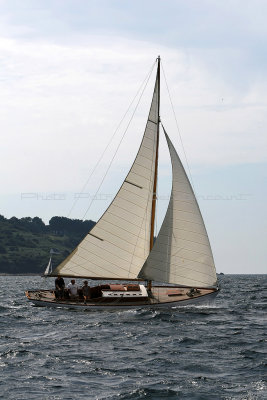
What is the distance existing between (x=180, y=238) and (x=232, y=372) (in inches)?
647

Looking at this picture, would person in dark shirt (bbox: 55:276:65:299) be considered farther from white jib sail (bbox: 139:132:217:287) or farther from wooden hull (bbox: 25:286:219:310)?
white jib sail (bbox: 139:132:217:287)

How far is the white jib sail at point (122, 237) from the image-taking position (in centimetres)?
3631

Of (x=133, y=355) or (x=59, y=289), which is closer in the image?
(x=133, y=355)

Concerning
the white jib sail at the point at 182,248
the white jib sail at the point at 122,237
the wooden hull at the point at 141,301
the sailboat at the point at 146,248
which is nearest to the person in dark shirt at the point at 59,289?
the wooden hull at the point at 141,301

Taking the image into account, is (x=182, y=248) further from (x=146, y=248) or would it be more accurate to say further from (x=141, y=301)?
(x=141, y=301)

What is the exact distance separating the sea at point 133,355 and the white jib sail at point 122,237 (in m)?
2.88

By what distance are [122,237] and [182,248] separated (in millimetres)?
3781

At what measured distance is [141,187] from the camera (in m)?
36.9

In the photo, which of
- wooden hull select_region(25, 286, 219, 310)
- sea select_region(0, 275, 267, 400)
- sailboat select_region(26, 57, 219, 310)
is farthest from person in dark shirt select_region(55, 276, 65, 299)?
sea select_region(0, 275, 267, 400)

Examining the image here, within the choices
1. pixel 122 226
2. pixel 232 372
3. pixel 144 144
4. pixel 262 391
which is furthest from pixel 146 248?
pixel 262 391

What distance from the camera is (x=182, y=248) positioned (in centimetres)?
3491

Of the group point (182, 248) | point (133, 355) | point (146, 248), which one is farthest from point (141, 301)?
point (133, 355)

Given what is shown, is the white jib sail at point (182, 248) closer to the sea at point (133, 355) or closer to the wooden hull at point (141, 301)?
the wooden hull at point (141, 301)

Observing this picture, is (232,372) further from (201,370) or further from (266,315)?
(266,315)
